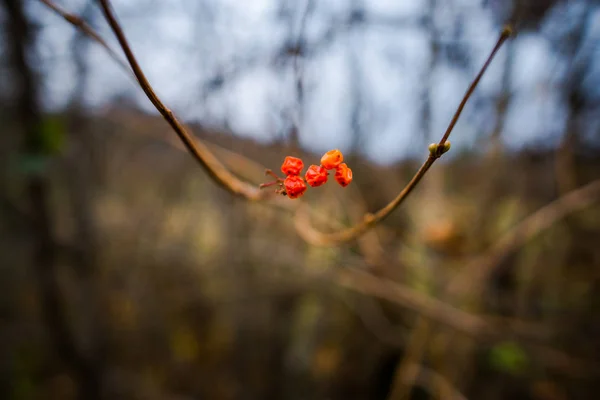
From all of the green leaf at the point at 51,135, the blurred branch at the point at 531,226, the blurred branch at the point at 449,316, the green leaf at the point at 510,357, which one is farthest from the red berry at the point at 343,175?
the green leaf at the point at 510,357

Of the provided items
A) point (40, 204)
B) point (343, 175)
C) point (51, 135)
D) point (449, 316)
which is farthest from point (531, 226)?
point (40, 204)

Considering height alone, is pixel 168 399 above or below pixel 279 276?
below

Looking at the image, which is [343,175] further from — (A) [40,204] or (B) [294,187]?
(A) [40,204]

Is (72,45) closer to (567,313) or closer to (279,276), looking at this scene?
(279,276)

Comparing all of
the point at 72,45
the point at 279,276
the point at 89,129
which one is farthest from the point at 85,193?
the point at 279,276

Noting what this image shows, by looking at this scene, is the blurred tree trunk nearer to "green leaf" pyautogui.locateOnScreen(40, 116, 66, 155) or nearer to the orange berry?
"green leaf" pyautogui.locateOnScreen(40, 116, 66, 155)

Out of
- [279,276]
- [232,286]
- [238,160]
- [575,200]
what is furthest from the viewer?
[279,276]

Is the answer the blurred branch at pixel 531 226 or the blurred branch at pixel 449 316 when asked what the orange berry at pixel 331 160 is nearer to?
the blurred branch at pixel 449 316

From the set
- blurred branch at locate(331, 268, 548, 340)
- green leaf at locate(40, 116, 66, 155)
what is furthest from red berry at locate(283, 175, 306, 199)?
green leaf at locate(40, 116, 66, 155)
